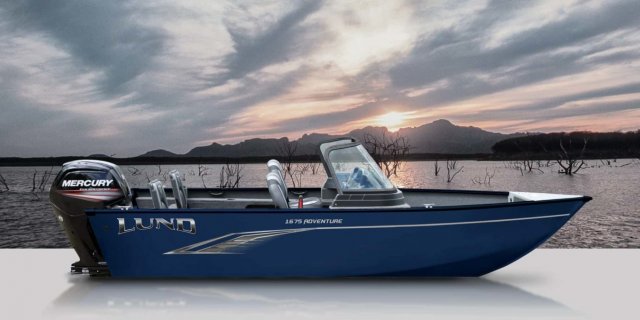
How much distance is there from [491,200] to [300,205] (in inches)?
102

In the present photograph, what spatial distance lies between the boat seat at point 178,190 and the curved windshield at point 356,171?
6.65ft

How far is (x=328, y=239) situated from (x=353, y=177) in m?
0.81

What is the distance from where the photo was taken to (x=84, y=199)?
692cm

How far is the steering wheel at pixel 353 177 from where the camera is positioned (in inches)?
259

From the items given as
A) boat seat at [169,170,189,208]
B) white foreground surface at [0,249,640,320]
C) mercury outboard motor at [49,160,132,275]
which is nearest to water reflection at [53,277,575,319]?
white foreground surface at [0,249,640,320]

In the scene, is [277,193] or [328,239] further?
[277,193]

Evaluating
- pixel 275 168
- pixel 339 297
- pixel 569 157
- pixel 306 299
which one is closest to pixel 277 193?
pixel 275 168

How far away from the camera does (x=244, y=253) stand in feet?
20.8

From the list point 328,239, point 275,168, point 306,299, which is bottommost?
point 306,299

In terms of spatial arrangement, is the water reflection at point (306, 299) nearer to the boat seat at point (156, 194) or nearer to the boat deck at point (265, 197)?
the boat seat at point (156, 194)

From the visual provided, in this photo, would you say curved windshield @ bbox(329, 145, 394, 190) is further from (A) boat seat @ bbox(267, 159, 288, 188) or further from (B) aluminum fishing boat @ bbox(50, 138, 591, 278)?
(A) boat seat @ bbox(267, 159, 288, 188)

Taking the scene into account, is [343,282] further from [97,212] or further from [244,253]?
[97,212]

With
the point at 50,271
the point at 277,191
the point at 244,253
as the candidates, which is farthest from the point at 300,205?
the point at 50,271

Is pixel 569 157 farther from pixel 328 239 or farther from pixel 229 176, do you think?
pixel 328 239
